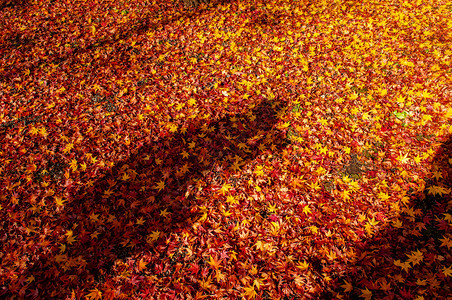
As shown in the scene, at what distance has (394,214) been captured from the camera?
3.31m

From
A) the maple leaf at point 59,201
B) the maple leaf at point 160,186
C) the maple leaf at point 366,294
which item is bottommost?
the maple leaf at point 366,294

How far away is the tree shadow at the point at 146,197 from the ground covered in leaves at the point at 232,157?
0.07 ft

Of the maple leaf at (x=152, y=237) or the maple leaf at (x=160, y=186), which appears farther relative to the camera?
the maple leaf at (x=160, y=186)

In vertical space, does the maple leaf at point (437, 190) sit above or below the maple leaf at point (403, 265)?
above

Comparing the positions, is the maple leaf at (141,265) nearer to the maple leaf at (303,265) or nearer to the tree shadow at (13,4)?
the maple leaf at (303,265)

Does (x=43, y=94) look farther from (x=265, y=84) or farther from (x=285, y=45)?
(x=285, y=45)

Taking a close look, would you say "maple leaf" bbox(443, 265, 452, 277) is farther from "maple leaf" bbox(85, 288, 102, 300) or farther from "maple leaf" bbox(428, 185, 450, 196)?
"maple leaf" bbox(85, 288, 102, 300)

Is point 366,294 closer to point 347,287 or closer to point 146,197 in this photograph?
point 347,287

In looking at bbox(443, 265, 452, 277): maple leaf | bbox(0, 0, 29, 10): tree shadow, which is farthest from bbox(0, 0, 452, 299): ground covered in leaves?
bbox(0, 0, 29, 10): tree shadow

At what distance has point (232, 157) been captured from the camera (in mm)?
4047

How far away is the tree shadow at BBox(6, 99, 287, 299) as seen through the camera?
3.13 meters

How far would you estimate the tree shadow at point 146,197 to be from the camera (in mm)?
3135

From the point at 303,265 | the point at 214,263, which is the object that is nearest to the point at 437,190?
the point at 303,265

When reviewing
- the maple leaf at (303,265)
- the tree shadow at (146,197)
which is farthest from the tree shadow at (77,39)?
the maple leaf at (303,265)
